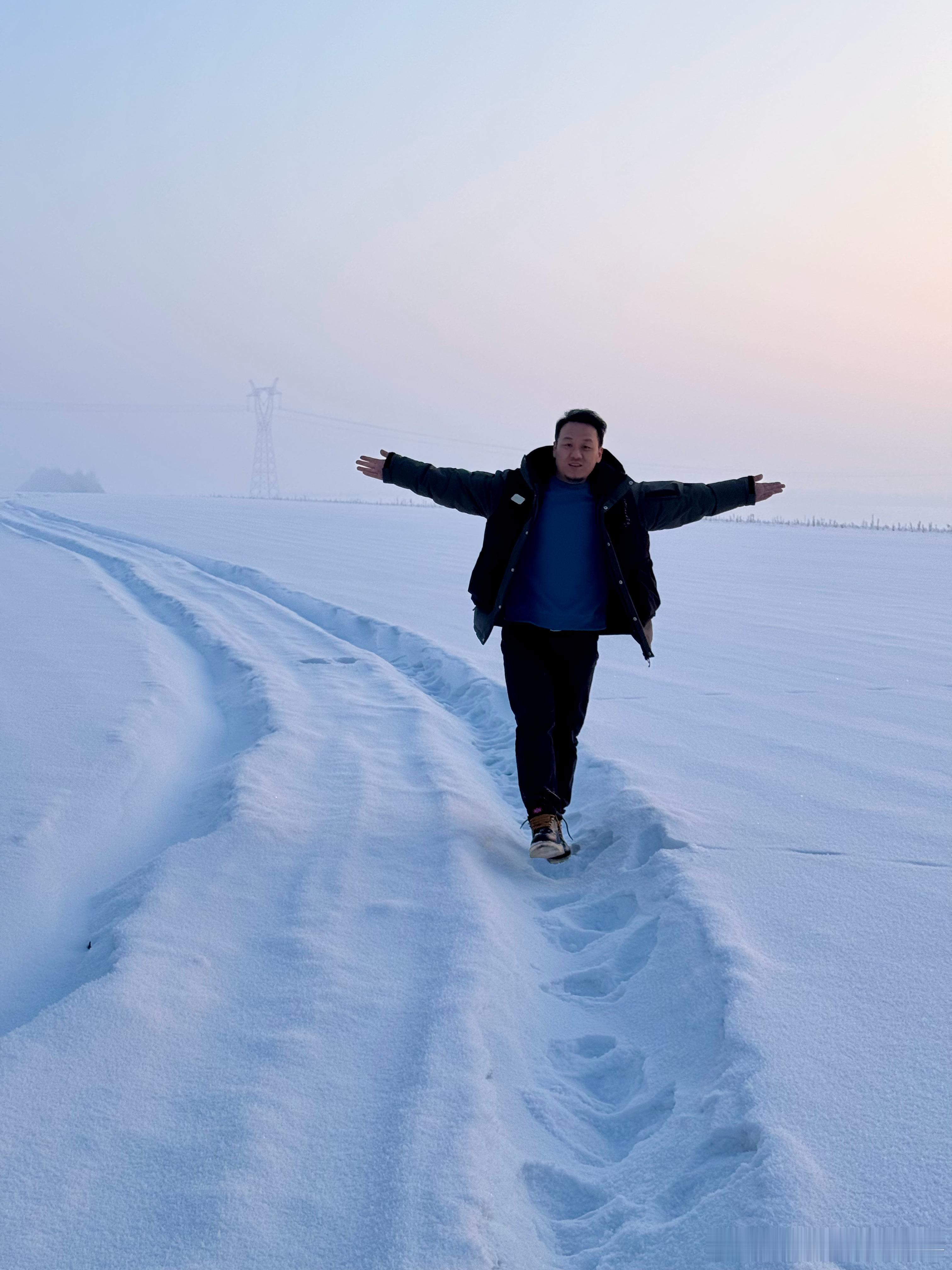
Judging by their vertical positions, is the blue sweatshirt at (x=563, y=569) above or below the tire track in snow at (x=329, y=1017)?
above

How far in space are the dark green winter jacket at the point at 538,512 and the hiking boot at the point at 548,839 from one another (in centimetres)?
77

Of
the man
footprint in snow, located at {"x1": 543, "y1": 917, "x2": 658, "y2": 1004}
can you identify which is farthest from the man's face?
footprint in snow, located at {"x1": 543, "y1": 917, "x2": 658, "y2": 1004}

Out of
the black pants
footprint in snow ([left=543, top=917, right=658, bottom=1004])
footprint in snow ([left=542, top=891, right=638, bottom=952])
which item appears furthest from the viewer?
the black pants

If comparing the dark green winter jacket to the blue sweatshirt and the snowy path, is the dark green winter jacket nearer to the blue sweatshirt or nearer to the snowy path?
the blue sweatshirt

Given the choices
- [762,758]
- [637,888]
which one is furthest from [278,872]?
[762,758]

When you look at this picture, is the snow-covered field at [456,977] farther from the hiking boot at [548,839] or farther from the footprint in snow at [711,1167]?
the hiking boot at [548,839]

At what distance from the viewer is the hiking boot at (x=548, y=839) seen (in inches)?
165

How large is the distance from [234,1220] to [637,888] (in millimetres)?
2169

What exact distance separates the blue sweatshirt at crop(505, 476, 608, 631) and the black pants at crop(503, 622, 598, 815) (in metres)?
0.07

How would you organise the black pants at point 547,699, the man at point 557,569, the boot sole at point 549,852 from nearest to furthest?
the boot sole at point 549,852, the man at point 557,569, the black pants at point 547,699

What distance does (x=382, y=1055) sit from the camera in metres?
2.64

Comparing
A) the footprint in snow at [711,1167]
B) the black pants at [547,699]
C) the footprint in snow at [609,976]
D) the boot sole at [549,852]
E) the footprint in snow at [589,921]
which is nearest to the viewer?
the footprint in snow at [711,1167]

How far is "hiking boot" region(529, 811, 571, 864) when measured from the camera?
4.19 m

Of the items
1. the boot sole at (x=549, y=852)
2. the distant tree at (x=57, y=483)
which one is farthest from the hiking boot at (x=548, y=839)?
the distant tree at (x=57, y=483)
